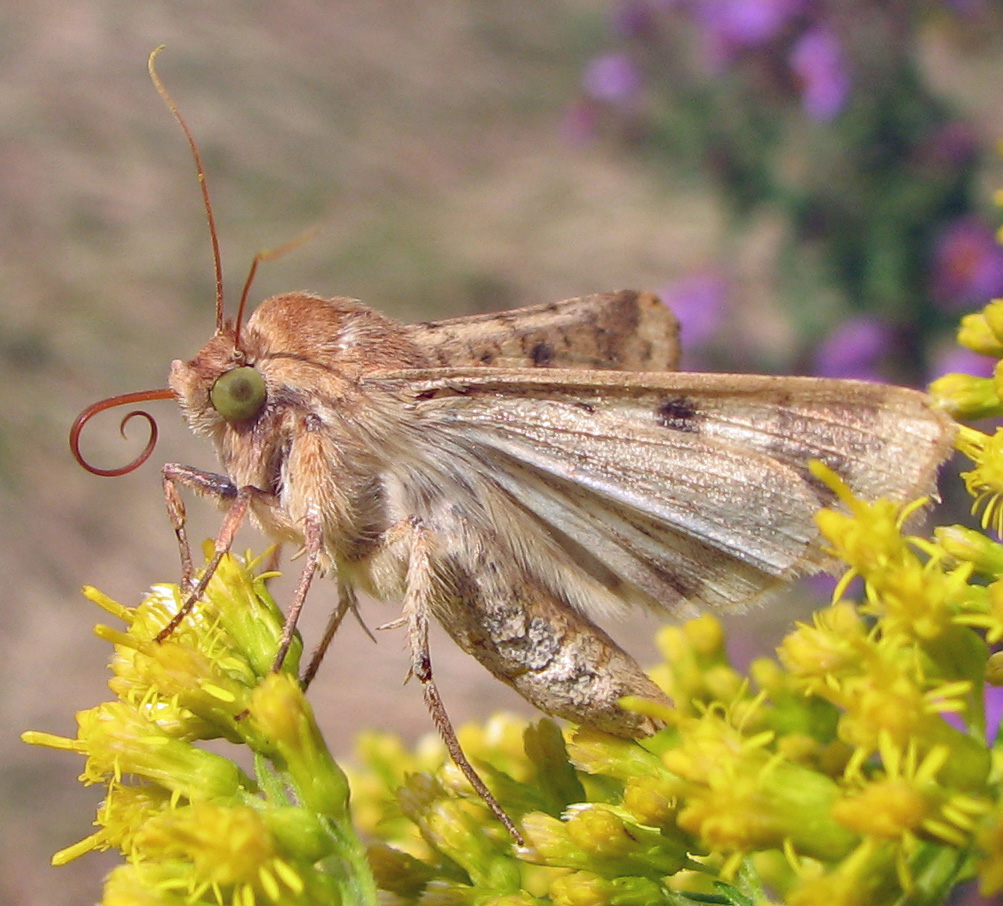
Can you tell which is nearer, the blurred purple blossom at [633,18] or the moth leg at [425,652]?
the moth leg at [425,652]

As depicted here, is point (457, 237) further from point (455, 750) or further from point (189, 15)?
point (455, 750)

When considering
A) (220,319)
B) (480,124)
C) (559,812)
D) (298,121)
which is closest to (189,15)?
(298,121)

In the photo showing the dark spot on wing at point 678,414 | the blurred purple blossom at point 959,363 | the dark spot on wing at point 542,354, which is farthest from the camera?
the blurred purple blossom at point 959,363

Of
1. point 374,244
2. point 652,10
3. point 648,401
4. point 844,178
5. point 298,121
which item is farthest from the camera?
point 298,121

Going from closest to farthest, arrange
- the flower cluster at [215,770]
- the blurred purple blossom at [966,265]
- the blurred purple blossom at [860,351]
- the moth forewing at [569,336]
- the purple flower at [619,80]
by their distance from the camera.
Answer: the flower cluster at [215,770]
the moth forewing at [569,336]
the blurred purple blossom at [966,265]
the blurred purple blossom at [860,351]
the purple flower at [619,80]

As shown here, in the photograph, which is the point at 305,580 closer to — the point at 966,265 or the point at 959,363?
the point at 959,363

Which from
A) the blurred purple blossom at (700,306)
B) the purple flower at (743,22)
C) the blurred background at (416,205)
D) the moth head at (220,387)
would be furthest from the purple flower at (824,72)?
the moth head at (220,387)

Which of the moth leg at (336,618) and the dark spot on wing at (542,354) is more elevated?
the dark spot on wing at (542,354)

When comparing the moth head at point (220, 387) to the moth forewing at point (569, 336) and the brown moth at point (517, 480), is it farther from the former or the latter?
the moth forewing at point (569, 336)
